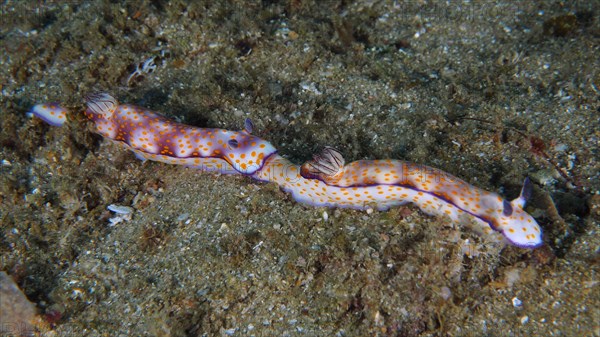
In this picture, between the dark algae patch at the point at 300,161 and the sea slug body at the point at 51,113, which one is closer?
the dark algae patch at the point at 300,161

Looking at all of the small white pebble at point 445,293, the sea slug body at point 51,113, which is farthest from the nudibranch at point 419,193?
the sea slug body at point 51,113

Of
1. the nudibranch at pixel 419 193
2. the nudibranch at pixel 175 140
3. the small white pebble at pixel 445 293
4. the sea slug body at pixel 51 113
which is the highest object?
the nudibranch at pixel 419 193

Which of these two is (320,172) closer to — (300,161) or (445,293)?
(300,161)

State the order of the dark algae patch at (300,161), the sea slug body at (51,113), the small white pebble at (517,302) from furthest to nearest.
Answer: the sea slug body at (51,113) → the dark algae patch at (300,161) → the small white pebble at (517,302)

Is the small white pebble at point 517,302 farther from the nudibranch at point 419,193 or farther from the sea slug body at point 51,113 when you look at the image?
the sea slug body at point 51,113

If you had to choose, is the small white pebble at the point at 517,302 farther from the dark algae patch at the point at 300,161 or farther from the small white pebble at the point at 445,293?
the small white pebble at the point at 445,293

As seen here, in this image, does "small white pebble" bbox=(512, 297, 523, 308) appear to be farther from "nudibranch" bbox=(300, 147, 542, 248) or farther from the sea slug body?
the sea slug body

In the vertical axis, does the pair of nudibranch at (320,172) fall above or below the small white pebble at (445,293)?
above

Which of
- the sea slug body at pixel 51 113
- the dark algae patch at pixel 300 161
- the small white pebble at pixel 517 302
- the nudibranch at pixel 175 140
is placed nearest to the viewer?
the small white pebble at pixel 517 302
